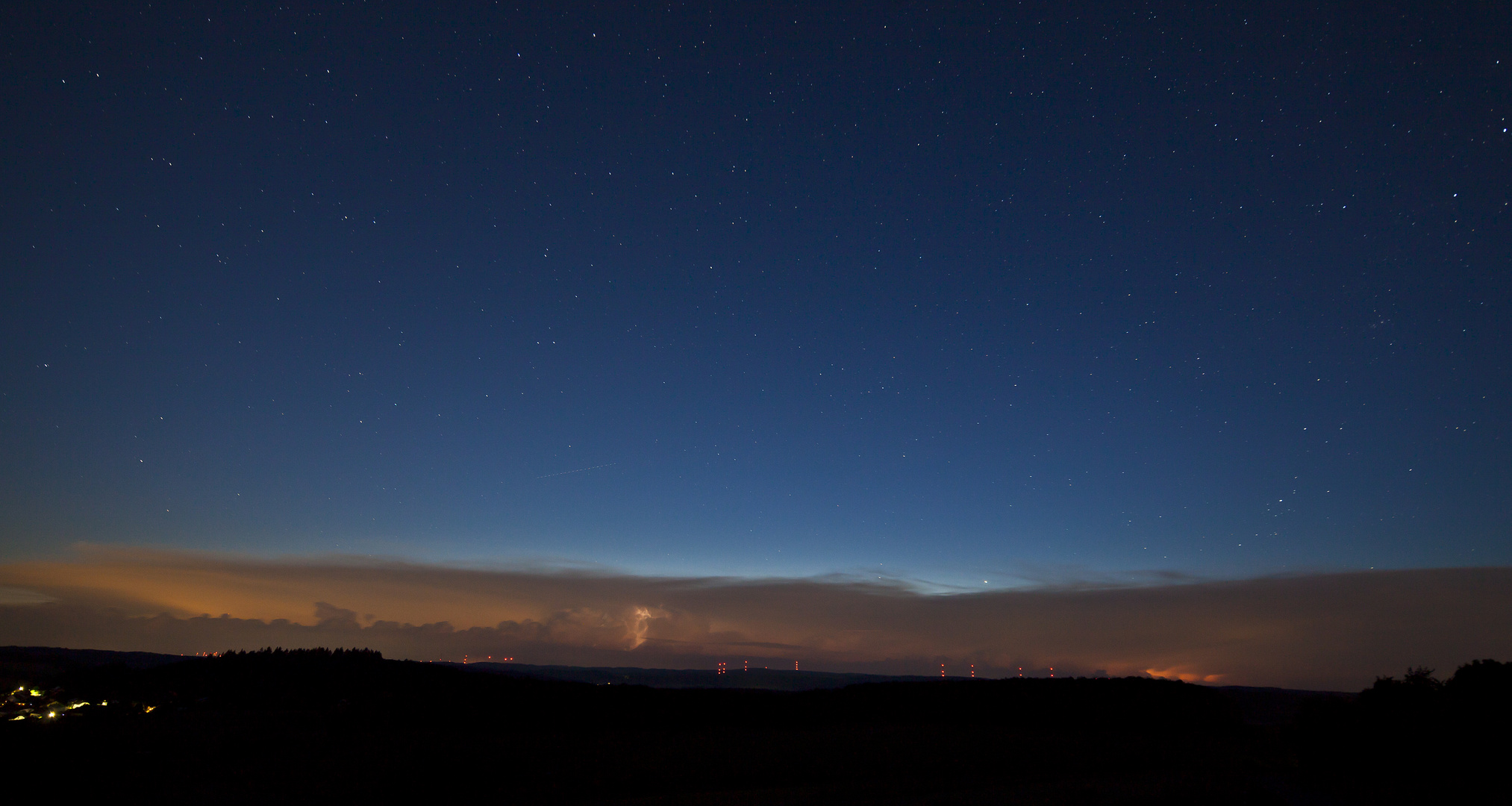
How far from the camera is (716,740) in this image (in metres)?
21.3

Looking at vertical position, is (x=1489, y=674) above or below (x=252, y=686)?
above

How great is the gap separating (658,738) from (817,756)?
17.3ft

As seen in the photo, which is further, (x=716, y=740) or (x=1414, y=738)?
(x=716, y=740)

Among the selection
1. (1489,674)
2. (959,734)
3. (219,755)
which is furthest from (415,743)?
(1489,674)

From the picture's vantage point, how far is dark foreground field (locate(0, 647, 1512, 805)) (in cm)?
1363

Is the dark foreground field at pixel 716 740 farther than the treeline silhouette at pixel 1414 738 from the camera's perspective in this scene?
Yes

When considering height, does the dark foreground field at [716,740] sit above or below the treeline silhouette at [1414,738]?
below

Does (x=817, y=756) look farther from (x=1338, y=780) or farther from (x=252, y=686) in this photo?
(x=252, y=686)

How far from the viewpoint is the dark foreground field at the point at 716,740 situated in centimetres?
1363

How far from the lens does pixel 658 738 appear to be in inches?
850

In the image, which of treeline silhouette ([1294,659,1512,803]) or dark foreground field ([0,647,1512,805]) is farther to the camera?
dark foreground field ([0,647,1512,805])

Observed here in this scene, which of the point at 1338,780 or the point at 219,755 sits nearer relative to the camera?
the point at 1338,780

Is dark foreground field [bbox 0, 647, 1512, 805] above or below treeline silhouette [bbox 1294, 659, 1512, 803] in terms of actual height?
below

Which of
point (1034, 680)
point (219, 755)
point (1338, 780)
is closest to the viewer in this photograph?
point (1338, 780)
